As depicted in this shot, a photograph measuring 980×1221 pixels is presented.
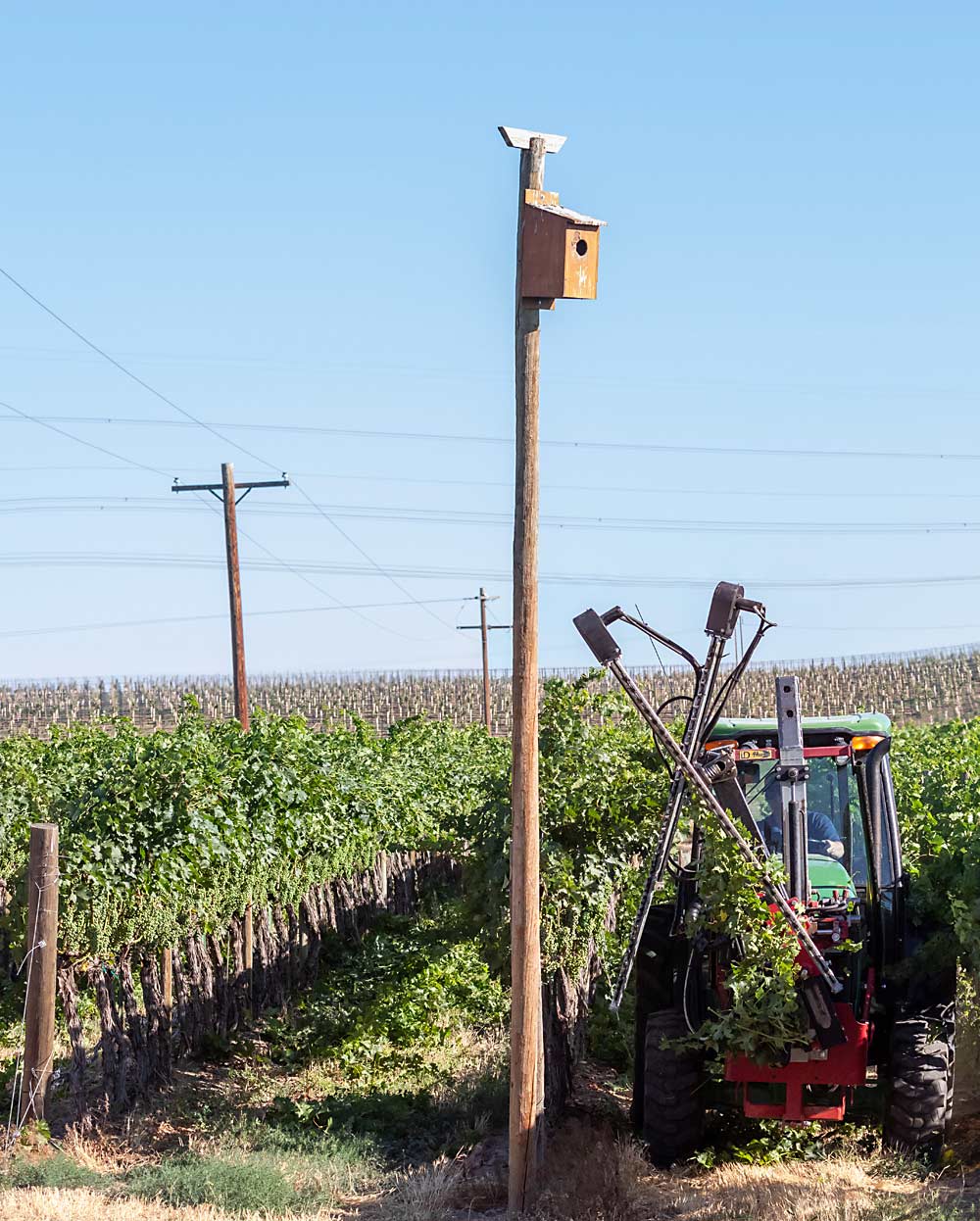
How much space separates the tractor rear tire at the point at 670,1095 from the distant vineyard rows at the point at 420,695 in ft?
144

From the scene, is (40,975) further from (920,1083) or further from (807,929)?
(920,1083)


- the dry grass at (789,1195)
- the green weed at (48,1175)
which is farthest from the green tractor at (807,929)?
the green weed at (48,1175)

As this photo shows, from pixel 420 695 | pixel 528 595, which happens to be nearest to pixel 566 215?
pixel 528 595

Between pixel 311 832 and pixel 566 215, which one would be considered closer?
pixel 566 215

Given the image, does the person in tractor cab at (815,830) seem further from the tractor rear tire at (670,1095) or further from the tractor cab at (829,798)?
the tractor rear tire at (670,1095)

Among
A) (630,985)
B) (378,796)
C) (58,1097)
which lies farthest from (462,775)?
(58,1097)

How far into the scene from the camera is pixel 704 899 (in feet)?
24.2

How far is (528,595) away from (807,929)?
241 centimetres

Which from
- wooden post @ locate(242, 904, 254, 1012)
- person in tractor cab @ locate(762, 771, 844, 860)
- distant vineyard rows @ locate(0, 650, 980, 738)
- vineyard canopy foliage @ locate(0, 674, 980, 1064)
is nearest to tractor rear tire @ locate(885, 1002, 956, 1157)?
vineyard canopy foliage @ locate(0, 674, 980, 1064)

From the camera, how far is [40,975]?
927cm

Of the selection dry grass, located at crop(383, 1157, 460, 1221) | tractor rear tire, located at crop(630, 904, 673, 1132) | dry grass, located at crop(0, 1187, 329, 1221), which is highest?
tractor rear tire, located at crop(630, 904, 673, 1132)

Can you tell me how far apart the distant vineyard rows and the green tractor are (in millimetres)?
43802

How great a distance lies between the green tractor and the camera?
24.1 feet

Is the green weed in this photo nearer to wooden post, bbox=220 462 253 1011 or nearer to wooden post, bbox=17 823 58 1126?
wooden post, bbox=17 823 58 1126
